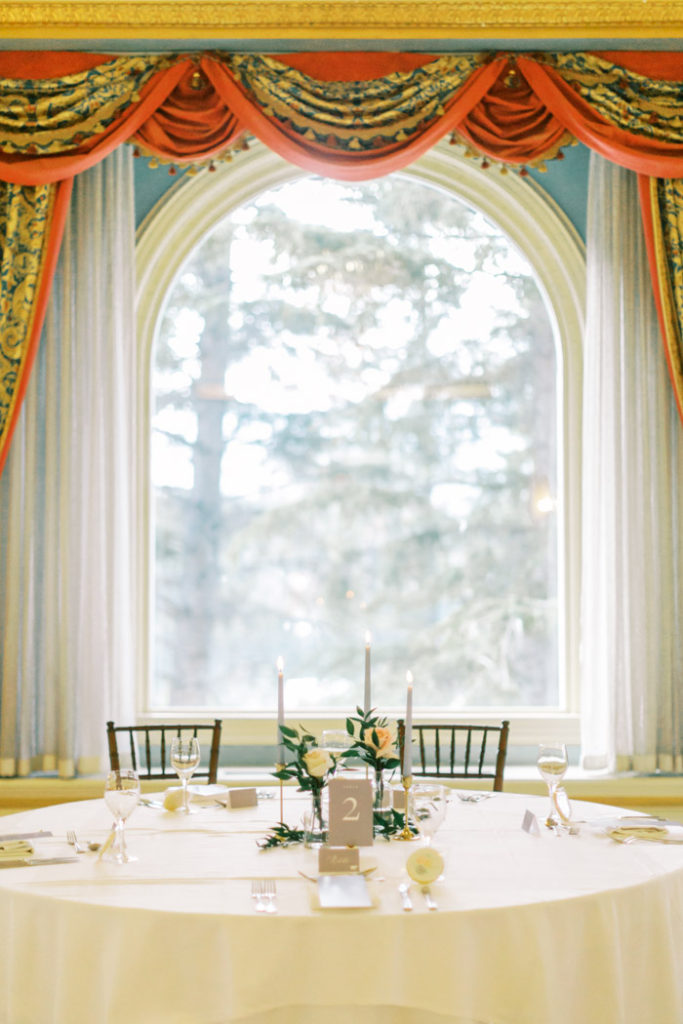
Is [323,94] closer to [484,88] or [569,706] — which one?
[484,88]

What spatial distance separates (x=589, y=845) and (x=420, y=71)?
2.79 metres

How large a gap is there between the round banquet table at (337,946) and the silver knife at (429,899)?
0.01 m

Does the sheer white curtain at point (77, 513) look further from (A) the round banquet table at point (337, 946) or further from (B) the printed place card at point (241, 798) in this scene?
(A) the round banquet table at point (337, 946)

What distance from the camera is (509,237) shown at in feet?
13.6

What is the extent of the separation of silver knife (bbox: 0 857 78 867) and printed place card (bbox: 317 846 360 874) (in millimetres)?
518

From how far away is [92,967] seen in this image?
1.80m

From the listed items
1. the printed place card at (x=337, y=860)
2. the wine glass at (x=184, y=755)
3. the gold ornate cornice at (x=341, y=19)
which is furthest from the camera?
the gold ornate cornice at (x=341, y=19)

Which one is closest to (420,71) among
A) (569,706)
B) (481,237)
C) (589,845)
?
(481,237)

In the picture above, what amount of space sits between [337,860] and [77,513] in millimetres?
2196

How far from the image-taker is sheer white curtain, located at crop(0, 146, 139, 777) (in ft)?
12.2

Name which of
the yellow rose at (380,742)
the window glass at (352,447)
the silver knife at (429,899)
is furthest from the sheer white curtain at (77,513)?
the silver knife at (429,899)

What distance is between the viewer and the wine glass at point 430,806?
2.01 metres

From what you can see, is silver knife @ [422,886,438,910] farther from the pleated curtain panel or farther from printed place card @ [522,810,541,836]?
the pleated curtain panel

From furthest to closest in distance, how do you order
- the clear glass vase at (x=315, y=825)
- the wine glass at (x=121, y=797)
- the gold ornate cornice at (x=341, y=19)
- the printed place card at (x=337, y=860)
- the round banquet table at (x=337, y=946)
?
the gold ornate cornice at (x=341, y=19) → the clear glass vase at (x=315, y=825) → the wine glass at (x=121, y=797) → the printed place card at (x=337, y=860) → the round banquet table at (x=337, y=946)
